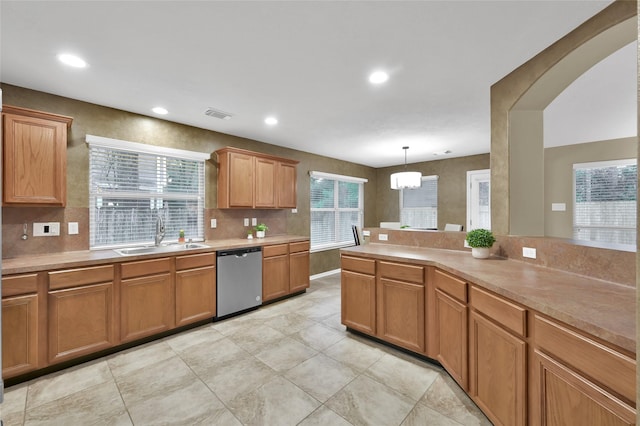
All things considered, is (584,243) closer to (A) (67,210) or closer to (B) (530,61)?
(B) (530,61)

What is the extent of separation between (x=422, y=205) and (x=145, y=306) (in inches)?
226

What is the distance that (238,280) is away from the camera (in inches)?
135

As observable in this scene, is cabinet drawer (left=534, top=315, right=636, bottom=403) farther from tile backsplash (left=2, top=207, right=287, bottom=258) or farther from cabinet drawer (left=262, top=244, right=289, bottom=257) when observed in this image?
tile backsplash (left=2, top=207, right=287, bottom=258)

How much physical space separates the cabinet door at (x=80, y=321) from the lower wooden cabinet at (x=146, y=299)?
0.38ft

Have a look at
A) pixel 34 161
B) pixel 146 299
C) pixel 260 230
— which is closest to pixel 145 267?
pixel 146 299

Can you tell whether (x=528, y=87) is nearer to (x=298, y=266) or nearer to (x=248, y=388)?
(x=248, y=388)

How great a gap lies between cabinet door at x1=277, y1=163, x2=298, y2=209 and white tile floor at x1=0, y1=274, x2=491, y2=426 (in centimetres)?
220

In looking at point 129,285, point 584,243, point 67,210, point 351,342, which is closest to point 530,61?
point 584,243

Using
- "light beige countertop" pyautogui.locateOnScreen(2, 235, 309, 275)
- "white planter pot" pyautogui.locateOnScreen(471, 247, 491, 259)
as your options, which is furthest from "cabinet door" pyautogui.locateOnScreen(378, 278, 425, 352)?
"light beige countertop" pyautogui.locateOnScreen(2, 235, 309, 275)

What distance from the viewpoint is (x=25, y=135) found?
231 centimetres

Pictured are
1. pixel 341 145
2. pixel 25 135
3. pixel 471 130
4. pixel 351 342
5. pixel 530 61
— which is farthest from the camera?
pixel 341 145

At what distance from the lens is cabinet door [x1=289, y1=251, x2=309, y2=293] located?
4137 millimetres

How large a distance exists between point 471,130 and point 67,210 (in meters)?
5.11

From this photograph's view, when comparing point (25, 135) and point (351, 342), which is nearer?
point (25, 135)
